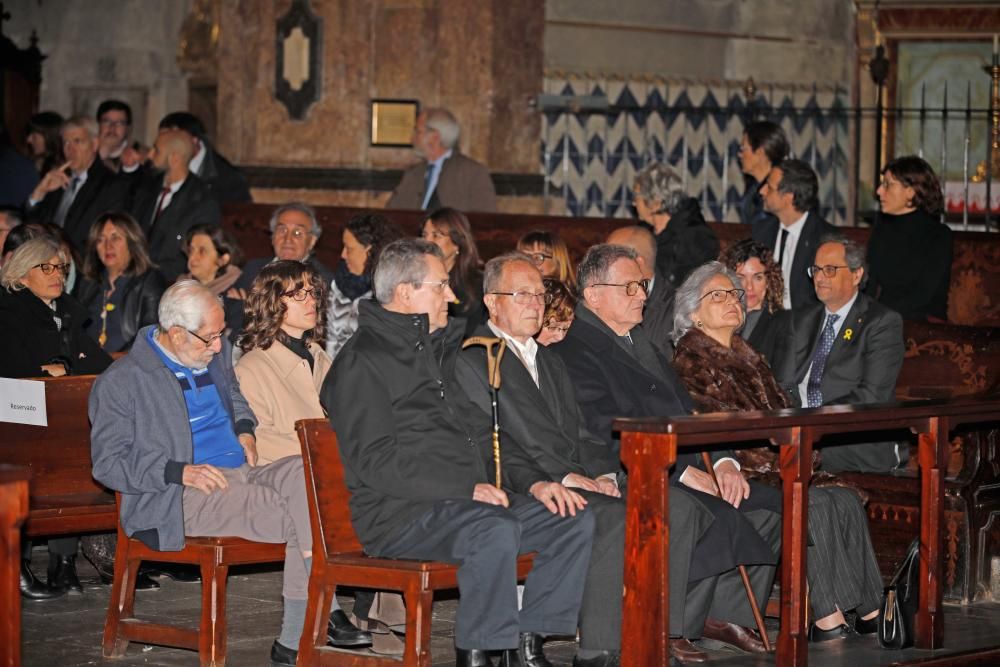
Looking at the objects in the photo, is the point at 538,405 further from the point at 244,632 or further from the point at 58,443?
the point at 58,443

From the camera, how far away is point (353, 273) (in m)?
8.89

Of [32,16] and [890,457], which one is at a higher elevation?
[32,16]

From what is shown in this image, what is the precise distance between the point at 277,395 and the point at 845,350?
254cm

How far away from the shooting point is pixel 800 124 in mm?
14438

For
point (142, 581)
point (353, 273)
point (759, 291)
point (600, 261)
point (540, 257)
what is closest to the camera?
point (600, 261)

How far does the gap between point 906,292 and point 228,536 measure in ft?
13.3

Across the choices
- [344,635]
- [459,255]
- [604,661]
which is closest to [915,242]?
[459,255]

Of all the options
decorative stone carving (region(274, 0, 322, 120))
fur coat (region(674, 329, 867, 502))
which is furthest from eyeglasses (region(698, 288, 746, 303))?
decorative stone carving (region(274, 0, 322, 120))

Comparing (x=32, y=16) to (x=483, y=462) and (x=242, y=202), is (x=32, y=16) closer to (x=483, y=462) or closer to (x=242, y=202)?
(x=242, y=202)

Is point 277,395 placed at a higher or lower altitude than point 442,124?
→ lower

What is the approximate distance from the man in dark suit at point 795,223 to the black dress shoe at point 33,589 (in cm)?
378

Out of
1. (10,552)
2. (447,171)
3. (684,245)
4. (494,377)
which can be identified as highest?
(447,171)

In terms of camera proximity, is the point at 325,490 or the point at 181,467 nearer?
the point at 325,490

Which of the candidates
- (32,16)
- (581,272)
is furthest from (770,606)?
(32,16)
